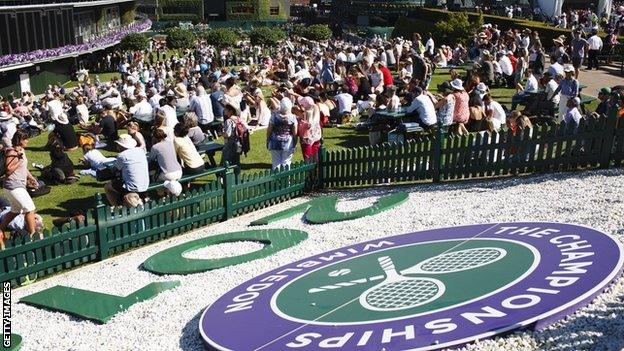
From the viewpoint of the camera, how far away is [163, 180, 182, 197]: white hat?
35.6 feet

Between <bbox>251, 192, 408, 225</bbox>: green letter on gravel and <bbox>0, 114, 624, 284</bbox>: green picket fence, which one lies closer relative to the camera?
<bbox>0, 114, 624, 284</bbox>: green picket fence

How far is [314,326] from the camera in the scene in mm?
6566

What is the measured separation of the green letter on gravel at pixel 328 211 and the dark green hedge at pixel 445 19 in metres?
21.4

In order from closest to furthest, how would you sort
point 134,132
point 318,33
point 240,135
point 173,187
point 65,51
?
point 173,187, point 134,132, point 240,135, point 65,51, point 318,33

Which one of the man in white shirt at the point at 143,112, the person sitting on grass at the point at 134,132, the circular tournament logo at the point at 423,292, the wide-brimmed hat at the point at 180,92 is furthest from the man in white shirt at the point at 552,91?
the man in white shirt at the point at 143,112

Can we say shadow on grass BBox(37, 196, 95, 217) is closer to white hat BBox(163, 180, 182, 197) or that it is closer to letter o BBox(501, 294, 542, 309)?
white hat BBox(163, 180, 182, 197)

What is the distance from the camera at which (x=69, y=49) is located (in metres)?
43.9

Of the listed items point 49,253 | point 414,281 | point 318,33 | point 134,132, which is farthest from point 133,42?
point 414,281

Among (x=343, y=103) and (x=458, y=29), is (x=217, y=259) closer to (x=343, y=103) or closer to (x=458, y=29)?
(x=343, y=103)

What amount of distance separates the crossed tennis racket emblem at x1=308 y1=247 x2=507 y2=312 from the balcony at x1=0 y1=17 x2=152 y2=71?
32306mm

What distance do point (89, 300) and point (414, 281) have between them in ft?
13.0

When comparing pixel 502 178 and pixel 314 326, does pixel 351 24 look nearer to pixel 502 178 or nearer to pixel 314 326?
pixel 502 178

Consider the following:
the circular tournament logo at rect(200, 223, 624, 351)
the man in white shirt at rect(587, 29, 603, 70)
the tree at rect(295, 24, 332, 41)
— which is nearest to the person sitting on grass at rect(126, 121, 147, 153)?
the circular tournament logo at rect(200, 223, 624, 351)

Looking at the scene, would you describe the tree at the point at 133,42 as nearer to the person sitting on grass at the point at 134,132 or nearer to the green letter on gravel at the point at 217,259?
the person sitting on grass at the point at 134,132
